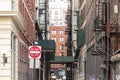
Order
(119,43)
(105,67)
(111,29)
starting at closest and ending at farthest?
(119,43) → (111,29) → (105,67)

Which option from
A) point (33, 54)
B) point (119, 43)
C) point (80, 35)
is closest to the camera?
point (33, 54)

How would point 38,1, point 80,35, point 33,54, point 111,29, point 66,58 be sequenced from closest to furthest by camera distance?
1. point 33,54
2. point 111,29
3. point 80,35
4. point 38,1
5. point 66,58

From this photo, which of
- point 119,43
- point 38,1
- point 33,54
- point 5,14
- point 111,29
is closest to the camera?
point 33,54

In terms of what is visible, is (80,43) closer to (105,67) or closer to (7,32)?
(105,67)

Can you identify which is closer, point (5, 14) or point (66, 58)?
point (5, 14)

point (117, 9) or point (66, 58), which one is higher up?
point (117, 9)

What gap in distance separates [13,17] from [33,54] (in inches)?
409

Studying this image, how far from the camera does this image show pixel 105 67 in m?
37.9

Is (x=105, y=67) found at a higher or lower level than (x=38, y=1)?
lower

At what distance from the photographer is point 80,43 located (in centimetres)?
7725

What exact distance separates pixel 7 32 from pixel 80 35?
4623 cm

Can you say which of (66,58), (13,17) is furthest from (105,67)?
(66,58)

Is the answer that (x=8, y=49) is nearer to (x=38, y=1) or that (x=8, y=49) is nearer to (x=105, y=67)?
(x=105, y=67)

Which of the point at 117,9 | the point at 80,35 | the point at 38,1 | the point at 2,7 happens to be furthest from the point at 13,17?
the point at 38,1
